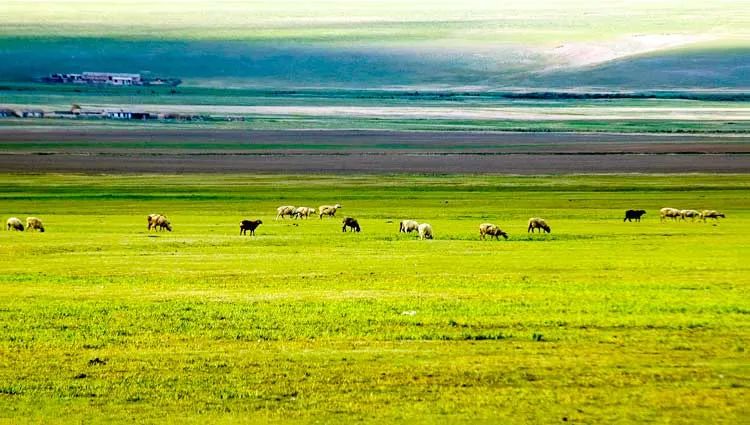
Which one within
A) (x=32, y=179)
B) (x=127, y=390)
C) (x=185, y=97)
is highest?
(x=185, y=97)

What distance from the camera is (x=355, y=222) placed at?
34375mm

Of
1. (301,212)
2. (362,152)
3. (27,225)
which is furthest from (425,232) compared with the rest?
(362,152)

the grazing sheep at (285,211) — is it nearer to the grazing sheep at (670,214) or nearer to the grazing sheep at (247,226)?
the grazing sheep at (247,226)

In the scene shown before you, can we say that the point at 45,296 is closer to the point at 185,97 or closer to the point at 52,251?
the point at 52,251

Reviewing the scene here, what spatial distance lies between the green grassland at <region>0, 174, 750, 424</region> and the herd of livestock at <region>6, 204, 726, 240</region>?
Answer: 0.55m

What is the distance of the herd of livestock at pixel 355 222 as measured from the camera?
31891 millimetres

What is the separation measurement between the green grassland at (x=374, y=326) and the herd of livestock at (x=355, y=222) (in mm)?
554

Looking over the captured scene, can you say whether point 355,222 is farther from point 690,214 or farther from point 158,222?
point 690,214

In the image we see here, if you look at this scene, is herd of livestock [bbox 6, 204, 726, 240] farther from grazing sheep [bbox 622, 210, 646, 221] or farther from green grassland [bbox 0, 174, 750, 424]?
green grassland [bbox 0, 174, 750, 424]

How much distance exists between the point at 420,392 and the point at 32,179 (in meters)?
48.0

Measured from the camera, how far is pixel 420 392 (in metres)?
12.2

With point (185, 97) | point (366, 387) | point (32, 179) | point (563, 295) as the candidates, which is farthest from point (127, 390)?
point (185, 97)

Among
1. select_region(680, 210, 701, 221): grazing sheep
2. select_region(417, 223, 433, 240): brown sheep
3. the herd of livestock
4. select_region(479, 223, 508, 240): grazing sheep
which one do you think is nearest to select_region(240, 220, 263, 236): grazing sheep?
the herd of livestock

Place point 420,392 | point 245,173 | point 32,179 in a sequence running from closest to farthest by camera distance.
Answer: point 420,392 < point 32,179 < point 245,173
